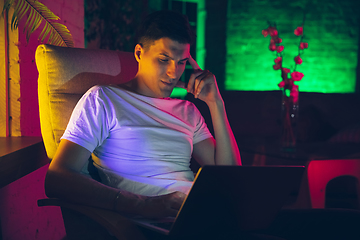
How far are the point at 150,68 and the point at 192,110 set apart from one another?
0.85 ft

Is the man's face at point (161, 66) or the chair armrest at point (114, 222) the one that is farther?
the man's face at point (161, 66)

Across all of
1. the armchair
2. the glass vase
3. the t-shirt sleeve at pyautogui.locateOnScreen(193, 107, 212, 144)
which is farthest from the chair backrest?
the glass vase

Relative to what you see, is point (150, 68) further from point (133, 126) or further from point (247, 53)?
point (247, 53)

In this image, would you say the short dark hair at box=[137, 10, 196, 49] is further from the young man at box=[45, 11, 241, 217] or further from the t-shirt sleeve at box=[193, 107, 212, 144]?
the t-shirt sleeve at box=[193, 107, 212, 144]

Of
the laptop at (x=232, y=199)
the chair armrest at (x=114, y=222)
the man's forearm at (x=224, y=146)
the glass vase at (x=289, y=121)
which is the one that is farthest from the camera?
the glass vase at (x=289, y=121)


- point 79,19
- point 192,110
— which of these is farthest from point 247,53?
point 192,110

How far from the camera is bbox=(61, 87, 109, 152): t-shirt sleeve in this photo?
1108mm

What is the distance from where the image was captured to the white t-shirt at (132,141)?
3.88ft

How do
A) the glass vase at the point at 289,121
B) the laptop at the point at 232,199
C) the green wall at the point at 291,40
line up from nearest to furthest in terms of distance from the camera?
1. the laptop at the point at 232,199
2. the glass vase at the point at 289,121
3. the green wall at the point at 291,40

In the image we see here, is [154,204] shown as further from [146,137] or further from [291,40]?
[291,40]

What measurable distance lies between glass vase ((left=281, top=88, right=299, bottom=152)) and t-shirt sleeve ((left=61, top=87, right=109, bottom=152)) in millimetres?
1396

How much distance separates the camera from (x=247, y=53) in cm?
576

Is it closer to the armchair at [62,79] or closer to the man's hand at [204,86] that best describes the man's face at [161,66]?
the man's hand at [204,86]

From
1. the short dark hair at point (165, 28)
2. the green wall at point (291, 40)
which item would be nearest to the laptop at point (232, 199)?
the short dark hair at point (165, 28)
